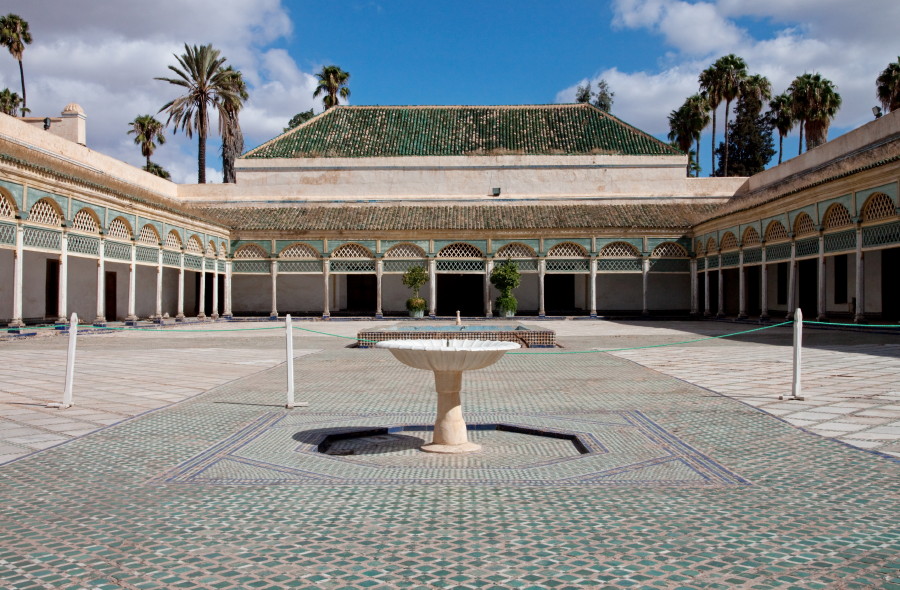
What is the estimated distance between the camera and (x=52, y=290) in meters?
21.8

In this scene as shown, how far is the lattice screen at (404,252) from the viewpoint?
28.0 meters

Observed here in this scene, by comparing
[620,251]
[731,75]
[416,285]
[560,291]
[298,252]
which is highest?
[731,75]

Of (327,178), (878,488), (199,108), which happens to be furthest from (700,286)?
(878,488)

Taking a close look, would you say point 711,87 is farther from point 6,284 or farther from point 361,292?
point 6,284

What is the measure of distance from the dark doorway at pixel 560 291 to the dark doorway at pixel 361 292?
7.92 m

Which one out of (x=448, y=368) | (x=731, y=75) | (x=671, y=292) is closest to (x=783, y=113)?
(x=731, y=75)

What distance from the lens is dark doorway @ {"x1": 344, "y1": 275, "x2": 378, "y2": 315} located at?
32062 mm

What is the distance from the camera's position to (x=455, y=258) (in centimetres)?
2795

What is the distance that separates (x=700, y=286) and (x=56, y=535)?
29.3m

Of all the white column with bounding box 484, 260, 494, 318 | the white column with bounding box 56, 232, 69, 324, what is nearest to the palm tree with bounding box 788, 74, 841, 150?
the white column with bounding box 484, 260, 494, 318

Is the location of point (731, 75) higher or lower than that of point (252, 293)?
higher

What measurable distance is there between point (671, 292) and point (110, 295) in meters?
21.7

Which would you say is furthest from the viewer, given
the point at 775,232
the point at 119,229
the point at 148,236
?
the point at 148,236

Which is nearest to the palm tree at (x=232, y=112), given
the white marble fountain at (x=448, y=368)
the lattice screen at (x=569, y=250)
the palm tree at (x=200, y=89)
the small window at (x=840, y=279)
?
the palm tree at (x=200, y=89)
